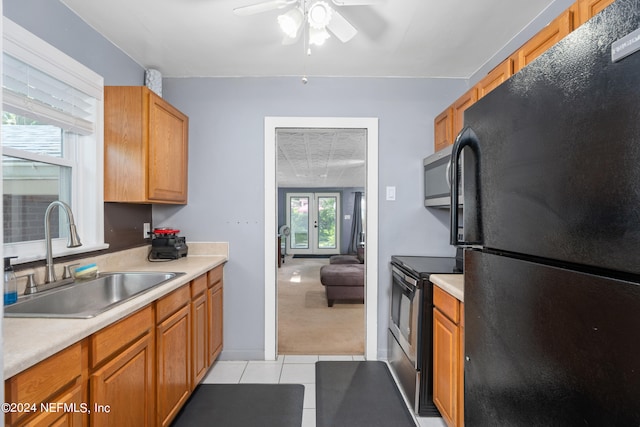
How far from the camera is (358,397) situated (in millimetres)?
2141

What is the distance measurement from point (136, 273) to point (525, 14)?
289 cm

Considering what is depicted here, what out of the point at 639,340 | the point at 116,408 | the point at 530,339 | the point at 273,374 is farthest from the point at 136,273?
the point at 639,340

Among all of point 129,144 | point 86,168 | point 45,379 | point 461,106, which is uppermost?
point 461,106

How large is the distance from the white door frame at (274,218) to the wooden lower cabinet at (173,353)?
82cm

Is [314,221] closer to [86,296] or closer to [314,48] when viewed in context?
[314,48]

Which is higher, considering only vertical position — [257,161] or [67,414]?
[257,161]

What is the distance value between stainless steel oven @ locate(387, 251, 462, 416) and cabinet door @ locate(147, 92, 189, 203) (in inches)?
73.2

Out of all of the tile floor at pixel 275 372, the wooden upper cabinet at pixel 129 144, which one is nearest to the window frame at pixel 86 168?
the wooden upper cabinet at pixel 129 144

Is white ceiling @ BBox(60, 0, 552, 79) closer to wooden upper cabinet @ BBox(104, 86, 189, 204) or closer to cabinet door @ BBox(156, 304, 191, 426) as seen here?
wooden upper cabinet @ BBox(104, 86, 189, 204)

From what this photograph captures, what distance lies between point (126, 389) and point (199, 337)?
0.83m

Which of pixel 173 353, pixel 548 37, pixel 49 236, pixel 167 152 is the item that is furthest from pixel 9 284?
pixel 548 37

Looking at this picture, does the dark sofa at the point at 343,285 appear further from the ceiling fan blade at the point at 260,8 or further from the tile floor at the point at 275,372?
the ceiling fan blade at the point at 260,8

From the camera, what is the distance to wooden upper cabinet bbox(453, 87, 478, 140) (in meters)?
2.01

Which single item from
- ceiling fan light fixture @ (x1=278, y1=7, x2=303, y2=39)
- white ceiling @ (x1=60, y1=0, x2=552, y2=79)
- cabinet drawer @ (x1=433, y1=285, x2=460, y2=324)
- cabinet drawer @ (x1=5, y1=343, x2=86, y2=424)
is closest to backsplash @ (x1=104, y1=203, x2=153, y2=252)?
white ceiling @ (x1=60, y1=0, x2=552, y2=79)
